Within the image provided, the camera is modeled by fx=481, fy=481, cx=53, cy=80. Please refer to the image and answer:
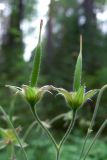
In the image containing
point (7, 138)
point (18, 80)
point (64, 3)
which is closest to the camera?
point (7, 138)

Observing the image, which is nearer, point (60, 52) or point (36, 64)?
point (36, 64)

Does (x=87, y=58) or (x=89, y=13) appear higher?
(x=89, y=13)

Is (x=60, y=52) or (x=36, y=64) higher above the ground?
(x=36, y=64)

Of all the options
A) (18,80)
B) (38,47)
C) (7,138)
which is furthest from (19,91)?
(18,80)

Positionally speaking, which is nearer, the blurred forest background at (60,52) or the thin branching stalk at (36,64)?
the thin branching stalk at (36,64)

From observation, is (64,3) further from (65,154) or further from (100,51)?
(65,154)

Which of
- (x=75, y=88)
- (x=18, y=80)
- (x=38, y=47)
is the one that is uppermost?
(x=38, y=47)

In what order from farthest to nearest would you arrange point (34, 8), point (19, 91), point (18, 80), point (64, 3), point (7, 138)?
point (64, 3) → point (34, 8) → point (18, 80) → point (7, 138) → point (19, 91)

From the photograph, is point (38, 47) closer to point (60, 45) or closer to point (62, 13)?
point (60, 45)

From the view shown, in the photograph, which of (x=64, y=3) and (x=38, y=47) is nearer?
(x=38, y=47)

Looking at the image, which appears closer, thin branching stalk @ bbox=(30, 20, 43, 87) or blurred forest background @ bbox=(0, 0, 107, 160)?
thin branching stalk @ bbox=(30, 20, 43, 87)
